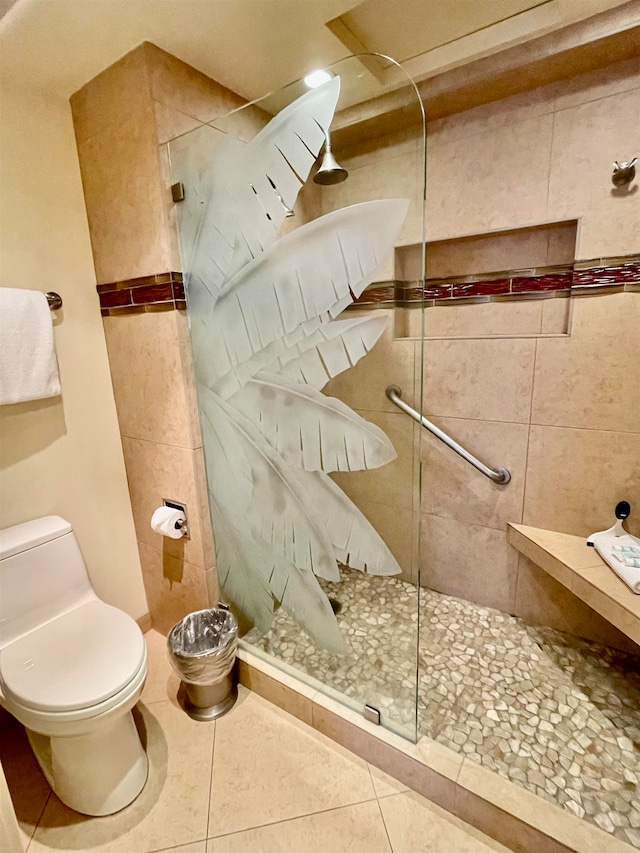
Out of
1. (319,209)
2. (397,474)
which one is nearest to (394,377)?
(397,474)

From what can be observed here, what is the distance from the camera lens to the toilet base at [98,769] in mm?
1188

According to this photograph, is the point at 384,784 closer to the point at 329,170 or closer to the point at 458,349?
the point at 458,349

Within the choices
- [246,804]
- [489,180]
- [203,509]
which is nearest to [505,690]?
[246,804]

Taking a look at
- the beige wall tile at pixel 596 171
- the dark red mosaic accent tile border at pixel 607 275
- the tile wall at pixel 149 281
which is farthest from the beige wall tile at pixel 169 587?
the beige wall tile at pixel 596 171

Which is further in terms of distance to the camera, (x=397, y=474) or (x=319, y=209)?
(x=397, y=474)

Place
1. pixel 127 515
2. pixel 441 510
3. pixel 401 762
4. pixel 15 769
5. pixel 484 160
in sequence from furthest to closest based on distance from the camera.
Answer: pixel 441 510
pixel 127 515
pixel 484 160
pixel 15 769
pixel 401 762

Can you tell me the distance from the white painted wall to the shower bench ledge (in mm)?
1783

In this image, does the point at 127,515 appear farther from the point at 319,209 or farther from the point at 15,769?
the point at 319,209

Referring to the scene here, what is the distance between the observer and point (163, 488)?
1647 millimetres

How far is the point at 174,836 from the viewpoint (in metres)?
1.15

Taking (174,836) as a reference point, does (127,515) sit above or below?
above

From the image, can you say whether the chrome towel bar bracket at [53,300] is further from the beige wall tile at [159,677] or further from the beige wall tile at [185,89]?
the beige wall tile at [159,677]

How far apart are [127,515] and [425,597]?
59.4 inches

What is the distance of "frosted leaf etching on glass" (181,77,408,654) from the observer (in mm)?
1092
